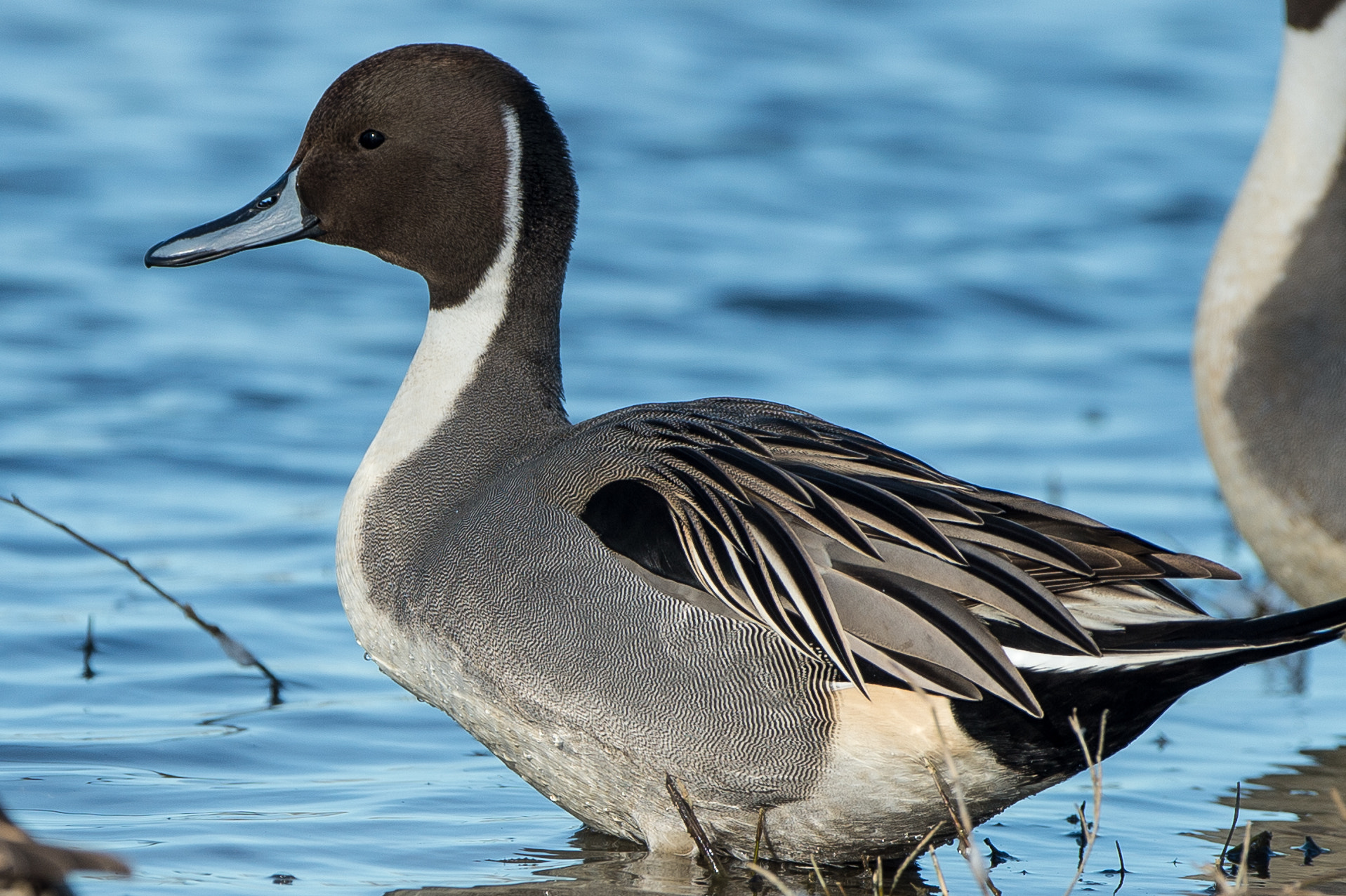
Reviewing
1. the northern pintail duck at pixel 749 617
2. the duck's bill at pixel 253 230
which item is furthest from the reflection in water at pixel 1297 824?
the duck's bill at pixel 253 230

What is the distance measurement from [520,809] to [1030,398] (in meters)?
3.84

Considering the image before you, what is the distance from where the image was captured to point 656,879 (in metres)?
3.30

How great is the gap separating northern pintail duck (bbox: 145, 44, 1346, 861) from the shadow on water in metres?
0.06

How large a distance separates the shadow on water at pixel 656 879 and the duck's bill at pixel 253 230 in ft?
4.35

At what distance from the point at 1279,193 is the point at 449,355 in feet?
7.99

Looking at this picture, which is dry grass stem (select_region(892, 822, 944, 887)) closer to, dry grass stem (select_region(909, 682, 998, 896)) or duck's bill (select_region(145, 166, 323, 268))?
dry grass stem (select_region(909, 682, 998, 896))

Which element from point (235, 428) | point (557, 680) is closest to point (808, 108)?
point (235, 428)

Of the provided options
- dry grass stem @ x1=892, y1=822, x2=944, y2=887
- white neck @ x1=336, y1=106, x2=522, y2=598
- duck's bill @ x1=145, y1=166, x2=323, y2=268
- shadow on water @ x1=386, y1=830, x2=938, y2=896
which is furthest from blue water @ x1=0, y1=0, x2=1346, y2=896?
duck's bill @ x1=145, y1=166, x2=323, y2=268

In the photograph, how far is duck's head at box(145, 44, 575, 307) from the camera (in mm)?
3623

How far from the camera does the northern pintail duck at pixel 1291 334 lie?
178 inches

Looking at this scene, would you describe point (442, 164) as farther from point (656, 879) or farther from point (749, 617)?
point (656, 879)

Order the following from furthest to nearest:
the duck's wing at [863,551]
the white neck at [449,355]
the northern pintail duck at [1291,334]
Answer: the northern pintail duck at [1291,334] → the white neck at [449,355] → the duck's wing at [863,551]

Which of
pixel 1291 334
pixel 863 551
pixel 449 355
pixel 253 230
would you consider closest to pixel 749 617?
pixel 863 551

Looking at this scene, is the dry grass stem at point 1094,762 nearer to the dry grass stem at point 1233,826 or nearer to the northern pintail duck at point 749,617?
the northern pintail duck at point 749,617
